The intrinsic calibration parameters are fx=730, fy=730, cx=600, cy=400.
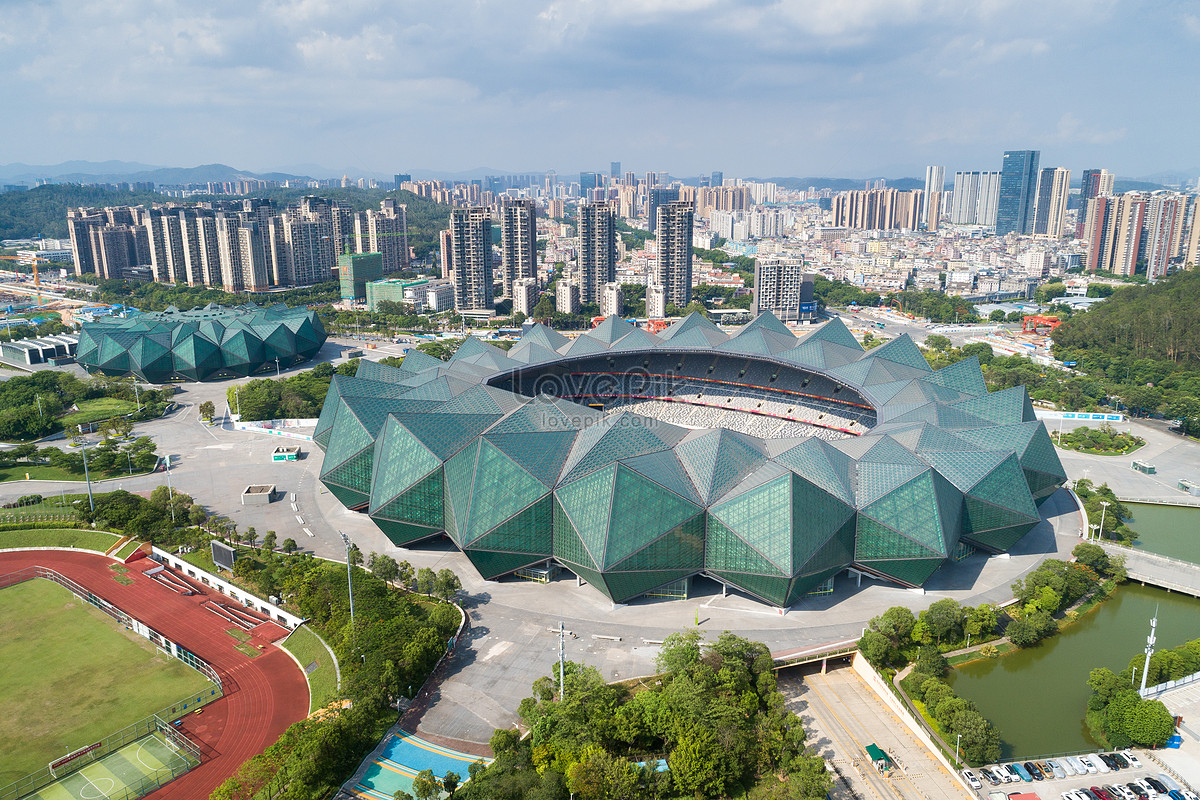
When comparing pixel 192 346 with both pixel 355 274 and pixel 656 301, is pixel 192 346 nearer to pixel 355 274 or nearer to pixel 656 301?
pixel 355 274

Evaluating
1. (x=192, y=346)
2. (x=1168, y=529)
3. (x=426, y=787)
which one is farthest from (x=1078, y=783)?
(x=192, y=346)

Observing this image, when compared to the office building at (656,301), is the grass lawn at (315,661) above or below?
below

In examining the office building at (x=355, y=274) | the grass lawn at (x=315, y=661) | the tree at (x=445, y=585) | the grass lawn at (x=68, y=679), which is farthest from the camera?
the office building at (x=355, y=274)

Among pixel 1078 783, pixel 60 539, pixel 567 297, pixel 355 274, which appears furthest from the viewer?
pixel 355 274

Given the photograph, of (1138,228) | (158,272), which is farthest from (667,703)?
(1138,228)

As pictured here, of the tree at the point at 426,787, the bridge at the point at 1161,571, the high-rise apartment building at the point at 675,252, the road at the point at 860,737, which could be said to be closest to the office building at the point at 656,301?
the high-rise apartment building at the point at 675,252

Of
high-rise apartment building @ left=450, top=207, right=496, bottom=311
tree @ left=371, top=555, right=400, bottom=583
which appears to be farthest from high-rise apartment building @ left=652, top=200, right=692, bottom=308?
tree @ left=371, top=555, right=400, bottom=583

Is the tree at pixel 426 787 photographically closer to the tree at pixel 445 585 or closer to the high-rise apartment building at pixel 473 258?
the tree at pixel 445 585
